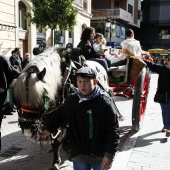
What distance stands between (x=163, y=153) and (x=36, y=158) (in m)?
2.25

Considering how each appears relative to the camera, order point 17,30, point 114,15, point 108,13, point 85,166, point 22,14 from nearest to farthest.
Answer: point 85,166
point 17,30
point 22,14
point 108,13
point 114,15

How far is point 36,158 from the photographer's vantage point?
4.42 meters

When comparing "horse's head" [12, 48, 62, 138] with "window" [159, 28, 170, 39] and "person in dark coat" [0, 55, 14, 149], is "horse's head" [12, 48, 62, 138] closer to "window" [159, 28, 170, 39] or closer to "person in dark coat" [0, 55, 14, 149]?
"person in dark coat" [0, 55, 14, 149]

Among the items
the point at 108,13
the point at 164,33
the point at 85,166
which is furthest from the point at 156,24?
the point at 85,166

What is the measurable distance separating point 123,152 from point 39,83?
7.84ft

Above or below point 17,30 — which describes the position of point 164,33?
above

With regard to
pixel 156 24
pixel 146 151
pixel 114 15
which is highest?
pixel 156 24

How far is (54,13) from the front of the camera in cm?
1145

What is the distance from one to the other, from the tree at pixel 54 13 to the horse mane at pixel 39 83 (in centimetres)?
823

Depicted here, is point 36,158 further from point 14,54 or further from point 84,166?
point 14,54

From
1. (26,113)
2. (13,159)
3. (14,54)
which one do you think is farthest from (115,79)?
(14,54)

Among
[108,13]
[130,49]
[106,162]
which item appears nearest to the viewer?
[106,162]

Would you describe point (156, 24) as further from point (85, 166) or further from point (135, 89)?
point (85, 166)

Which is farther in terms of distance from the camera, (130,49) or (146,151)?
(130,49)
